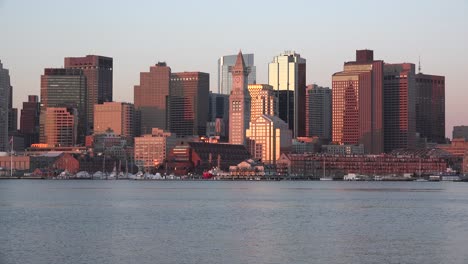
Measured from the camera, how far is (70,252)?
71938mm

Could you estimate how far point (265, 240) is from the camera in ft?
260

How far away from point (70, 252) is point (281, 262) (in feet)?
48.1

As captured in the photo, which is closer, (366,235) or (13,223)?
(366,235)

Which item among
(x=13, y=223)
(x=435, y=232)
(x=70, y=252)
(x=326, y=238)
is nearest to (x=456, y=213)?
(x=435, y=232)

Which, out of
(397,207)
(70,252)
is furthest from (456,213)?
(70,252)

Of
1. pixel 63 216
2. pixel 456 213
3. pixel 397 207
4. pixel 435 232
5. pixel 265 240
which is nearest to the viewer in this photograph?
pixel 265 240

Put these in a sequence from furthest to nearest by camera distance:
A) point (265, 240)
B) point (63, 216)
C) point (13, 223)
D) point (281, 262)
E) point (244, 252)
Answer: point (63, 216), point (13, 223), point (265, 240), point (244, 252), point (281, 262)

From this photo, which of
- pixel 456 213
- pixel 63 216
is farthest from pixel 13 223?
pixel 456 213

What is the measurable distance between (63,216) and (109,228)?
17935mm

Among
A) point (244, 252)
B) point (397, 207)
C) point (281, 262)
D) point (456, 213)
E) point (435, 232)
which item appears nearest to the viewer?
point (281, 262)

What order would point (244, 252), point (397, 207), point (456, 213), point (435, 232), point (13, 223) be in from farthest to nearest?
point (397, 207)
point (456, 213)
point (13, 223)
point (435, 232)
point (244, 252)

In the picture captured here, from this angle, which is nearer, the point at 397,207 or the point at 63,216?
the point at 63,216

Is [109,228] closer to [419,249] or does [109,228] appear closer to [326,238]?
[326,238]

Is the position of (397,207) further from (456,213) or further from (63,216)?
(63,216)
